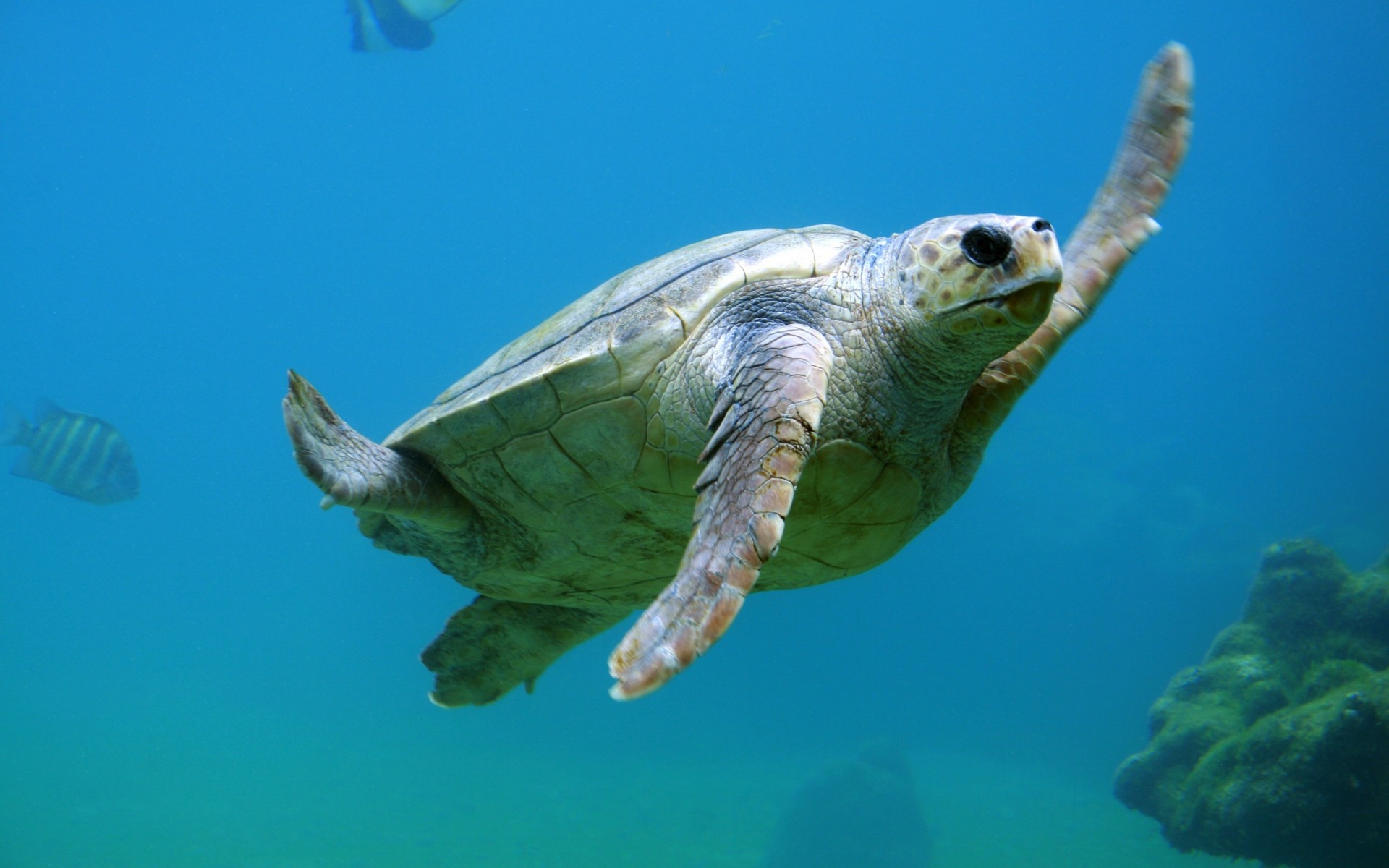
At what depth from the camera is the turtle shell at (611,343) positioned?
8.41 feet

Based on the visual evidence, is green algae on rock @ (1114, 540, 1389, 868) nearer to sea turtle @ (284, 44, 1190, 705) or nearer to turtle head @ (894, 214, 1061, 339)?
sea turtle @ (284, 44, 1190, 705)

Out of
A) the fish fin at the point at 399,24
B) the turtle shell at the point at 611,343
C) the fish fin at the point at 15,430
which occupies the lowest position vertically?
the turtle shell at the point at 611,343

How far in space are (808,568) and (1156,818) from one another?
8958 millimetres

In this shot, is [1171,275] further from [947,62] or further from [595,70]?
[595,70]

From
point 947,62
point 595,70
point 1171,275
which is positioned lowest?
point 1171,275

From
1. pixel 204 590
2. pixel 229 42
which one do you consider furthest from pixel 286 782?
pixel 229 42

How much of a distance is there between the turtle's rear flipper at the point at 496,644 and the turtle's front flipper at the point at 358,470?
1007mm

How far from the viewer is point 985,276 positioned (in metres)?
2.12

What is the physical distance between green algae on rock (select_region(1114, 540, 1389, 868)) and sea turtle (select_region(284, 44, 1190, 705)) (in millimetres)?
6347

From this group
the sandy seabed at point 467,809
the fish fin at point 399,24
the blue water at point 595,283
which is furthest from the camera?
the blue water at point 595,283

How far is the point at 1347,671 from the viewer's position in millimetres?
8109

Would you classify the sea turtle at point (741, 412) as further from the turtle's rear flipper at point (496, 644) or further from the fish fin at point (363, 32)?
the fish fin at point (363, 32)

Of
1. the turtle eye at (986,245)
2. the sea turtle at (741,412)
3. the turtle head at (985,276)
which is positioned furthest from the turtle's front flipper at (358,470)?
the turtle eye at (986,245)

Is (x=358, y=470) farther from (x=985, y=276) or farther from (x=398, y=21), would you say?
(x=398, y=21)
